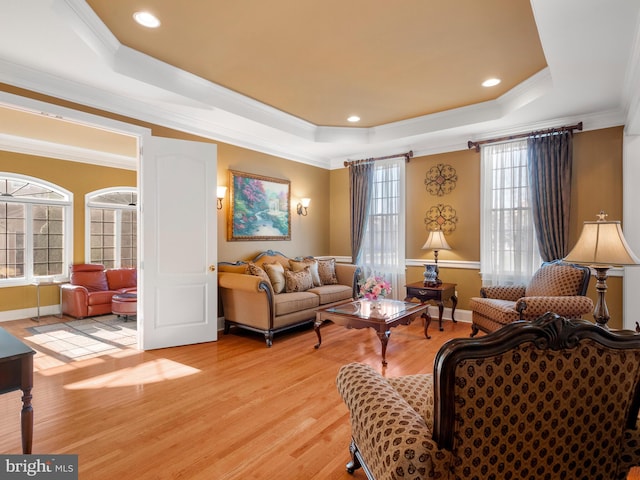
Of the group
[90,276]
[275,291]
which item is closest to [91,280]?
[90,276]

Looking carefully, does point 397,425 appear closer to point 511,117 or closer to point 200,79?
point 200,79

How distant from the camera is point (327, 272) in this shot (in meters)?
5.70

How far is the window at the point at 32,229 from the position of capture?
221 inches

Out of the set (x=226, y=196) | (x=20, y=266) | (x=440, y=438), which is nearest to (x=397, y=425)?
(x=440, y=438)

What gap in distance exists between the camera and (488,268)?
507 centimetres

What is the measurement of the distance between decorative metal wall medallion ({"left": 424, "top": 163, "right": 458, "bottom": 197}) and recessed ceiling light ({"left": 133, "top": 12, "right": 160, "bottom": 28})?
4155 millimetres

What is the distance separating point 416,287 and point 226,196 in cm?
296

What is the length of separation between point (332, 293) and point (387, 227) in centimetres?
163

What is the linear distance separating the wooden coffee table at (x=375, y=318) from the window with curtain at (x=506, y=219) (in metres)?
1.55

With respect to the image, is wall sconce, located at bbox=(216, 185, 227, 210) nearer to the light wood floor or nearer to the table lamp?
the light wood floor

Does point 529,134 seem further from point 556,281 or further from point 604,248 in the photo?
point 604,248

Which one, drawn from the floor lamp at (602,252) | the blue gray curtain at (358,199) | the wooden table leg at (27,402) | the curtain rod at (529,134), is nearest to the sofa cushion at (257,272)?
the blue gray curtain at (358,199)

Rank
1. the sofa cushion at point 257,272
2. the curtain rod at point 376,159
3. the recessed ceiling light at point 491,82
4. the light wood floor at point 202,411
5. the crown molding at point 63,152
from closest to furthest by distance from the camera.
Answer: the light wood floor at point 202,411 → the recessed ceiling light at point 491,82 → the sofa cushion at point 257,272 → the crown molding at point 63,152 → the curtain rod at point 376,159

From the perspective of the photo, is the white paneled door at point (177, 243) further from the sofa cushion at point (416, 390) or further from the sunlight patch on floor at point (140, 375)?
the sofa cushion at point (416, 390)
